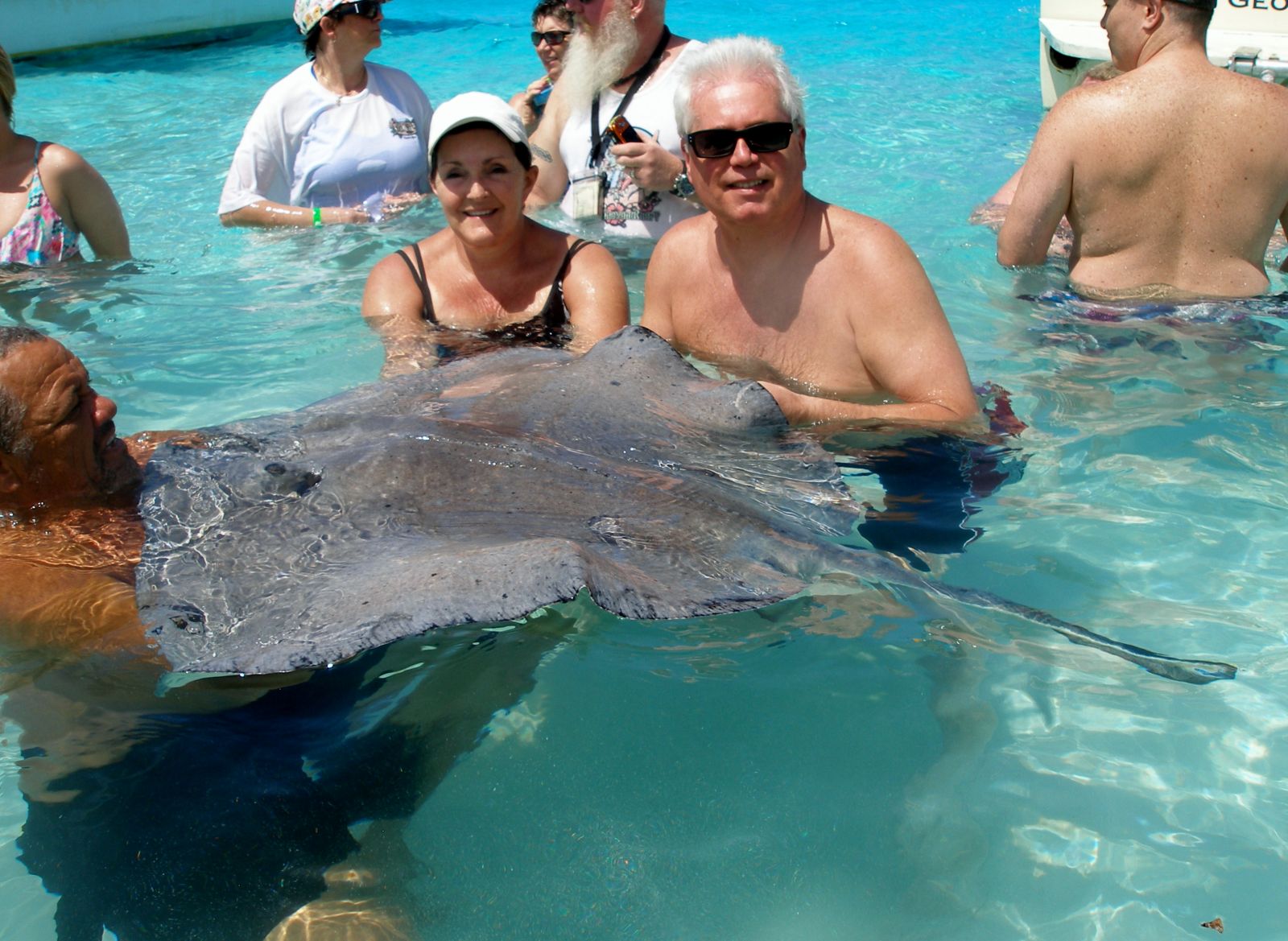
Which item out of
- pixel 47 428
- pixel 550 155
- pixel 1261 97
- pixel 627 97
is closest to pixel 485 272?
pixel 627 97

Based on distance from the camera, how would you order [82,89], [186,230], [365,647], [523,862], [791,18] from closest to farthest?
[365,647] < [523,862] < [186,230] < [82,89] < [791,18]

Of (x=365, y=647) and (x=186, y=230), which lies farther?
(x=186, y=230)

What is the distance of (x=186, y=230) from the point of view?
812 cm

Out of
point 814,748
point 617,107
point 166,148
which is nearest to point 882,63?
point 166,148

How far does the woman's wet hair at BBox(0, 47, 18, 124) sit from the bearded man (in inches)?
117

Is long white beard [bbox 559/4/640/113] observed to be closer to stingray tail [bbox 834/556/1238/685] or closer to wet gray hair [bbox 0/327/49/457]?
wet gray hair [bbox 0/327/49/457]

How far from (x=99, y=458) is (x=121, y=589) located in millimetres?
587

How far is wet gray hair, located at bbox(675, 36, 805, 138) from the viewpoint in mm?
3650

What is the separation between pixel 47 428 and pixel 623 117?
346 centimetres

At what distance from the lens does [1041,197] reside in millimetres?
5090

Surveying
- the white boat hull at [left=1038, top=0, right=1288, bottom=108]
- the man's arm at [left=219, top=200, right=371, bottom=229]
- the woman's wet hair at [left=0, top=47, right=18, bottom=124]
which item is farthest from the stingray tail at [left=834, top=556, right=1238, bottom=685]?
the white boat hull at [left=1038, top=0, right=1288, bottom=108]

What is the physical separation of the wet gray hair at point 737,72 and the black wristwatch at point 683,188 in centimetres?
156

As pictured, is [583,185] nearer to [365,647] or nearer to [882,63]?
[365,647]

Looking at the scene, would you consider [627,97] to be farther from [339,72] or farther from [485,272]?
[339,72]
